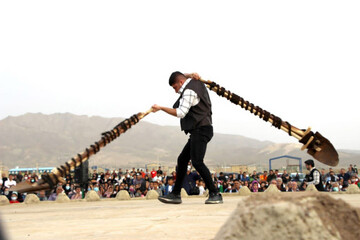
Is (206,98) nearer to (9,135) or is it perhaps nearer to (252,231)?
(252,231)

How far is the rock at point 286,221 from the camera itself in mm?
1700

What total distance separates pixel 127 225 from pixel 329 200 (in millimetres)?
2109

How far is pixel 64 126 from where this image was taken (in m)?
182

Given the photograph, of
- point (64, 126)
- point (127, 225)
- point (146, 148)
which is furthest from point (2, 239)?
point (64, 126)

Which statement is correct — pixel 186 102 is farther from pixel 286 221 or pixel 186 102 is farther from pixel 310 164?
pixel 310 164

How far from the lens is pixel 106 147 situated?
136 metres

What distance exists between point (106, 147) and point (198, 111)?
133 meters

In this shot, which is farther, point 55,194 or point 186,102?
point 55,194

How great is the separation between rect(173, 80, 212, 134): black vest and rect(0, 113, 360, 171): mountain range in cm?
8801

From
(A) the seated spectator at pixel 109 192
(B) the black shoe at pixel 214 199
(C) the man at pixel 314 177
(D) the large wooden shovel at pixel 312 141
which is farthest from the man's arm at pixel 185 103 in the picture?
(A) the seated spectator at pixel 109 192

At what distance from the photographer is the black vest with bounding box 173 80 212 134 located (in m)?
5.76

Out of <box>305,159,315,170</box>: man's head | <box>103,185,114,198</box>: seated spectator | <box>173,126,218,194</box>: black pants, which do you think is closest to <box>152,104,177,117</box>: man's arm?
<box>173,126,218,194</box>: black pants

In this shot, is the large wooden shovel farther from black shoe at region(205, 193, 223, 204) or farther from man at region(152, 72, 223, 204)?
black shoe at region(205, 193, 223, 204)

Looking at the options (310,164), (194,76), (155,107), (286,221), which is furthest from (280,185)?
(286,221)
